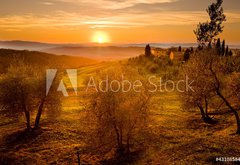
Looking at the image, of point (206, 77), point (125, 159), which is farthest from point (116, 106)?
point (206, 77)

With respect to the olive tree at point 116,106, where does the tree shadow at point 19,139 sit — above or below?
below

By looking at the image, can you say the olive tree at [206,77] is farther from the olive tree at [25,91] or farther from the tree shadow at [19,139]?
the tree shadow at [19,139]

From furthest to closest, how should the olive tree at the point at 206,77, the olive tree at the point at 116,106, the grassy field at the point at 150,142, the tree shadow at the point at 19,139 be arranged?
the tree shadow at the point at 19,139 < the olive tree at the point at 206,77 < the grassy field at the point at 150,142 < the olive tree at the point at 116,106

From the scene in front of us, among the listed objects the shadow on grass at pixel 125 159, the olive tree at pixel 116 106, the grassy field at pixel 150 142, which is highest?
the olive tree at pixel 116 106

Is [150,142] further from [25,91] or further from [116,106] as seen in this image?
[25,91]

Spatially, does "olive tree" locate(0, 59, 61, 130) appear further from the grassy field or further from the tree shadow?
the grassy field

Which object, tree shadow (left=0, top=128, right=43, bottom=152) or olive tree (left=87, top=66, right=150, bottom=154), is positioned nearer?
olive tree (left=87, top=66, right=150, bottom=154)

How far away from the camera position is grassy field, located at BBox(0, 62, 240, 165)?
3133 centimetres

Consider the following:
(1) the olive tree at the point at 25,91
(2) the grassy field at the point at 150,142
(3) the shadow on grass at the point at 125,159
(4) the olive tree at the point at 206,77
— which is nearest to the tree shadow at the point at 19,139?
(2) the grassy field at the point at 150,142

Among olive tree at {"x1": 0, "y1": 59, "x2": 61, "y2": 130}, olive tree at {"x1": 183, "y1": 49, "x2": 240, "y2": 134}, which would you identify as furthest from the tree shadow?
olive tree at {"x1": 183, "y1": 49, "x2": 240, "y2": 134}

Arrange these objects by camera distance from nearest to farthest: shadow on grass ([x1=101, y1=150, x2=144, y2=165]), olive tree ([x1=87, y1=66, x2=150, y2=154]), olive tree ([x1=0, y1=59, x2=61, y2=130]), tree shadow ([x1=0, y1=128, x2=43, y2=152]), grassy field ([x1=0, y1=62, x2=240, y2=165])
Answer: olive tree ([x1=87, y1=66, x2=150, y2=154])
shadow on grass ([x1=101, y1=150, x2=144, y2=165])
grassy field ([x1=0, y1=62, x2=240, y2=165])
tree shadow ([x1=0, y1=128, x2=43, y2=152])
olive tree ([x1=0, y1=59, x2=61, y2=130])

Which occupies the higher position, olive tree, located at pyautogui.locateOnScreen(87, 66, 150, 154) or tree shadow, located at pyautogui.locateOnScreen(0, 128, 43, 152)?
olive tree, located at pyautogui.locateOnScreen(87, 66, 150, 154)

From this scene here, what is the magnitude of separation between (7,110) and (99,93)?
17.9 meters

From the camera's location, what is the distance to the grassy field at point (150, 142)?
31328 millimetres
